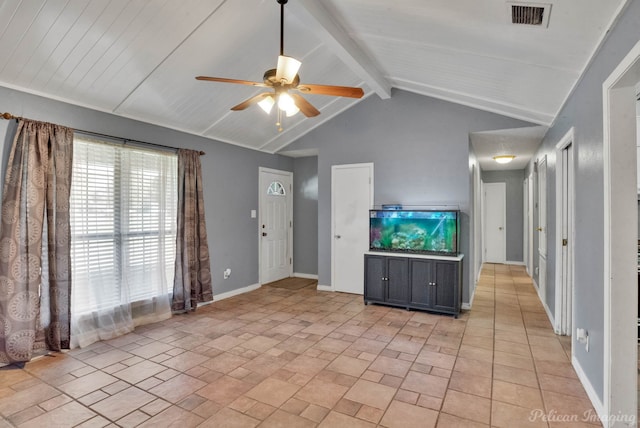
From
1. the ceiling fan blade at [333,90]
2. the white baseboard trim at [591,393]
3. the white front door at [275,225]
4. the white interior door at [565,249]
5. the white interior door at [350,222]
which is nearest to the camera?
the white baseboard trim at [591,393]

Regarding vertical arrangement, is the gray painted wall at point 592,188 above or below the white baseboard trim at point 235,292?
above

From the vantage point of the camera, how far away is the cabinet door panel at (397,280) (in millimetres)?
4402

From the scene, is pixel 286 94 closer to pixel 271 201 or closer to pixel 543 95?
pixel 543 95

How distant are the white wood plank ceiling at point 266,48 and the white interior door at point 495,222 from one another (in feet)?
14.9

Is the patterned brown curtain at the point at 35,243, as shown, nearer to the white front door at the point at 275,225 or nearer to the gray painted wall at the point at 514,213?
the white front door at the point at 275,225

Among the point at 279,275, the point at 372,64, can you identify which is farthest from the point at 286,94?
the point at 279,275

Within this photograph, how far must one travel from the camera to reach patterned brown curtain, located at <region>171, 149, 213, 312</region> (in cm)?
423

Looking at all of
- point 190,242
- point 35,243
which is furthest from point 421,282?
point 35,243

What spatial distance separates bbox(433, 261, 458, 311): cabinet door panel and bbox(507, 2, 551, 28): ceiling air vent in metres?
2.68

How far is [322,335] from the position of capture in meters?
3.54

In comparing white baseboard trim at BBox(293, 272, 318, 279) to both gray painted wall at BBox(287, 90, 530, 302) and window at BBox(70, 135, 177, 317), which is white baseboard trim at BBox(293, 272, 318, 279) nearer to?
gray painted wall at BBox(287, 90, 530, 302)

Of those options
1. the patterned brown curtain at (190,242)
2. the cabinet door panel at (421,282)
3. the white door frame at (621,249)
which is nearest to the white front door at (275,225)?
the patterned brown curtain at (190,242)

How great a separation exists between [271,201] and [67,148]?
10.7 ft

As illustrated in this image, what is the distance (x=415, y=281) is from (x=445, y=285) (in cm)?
37
